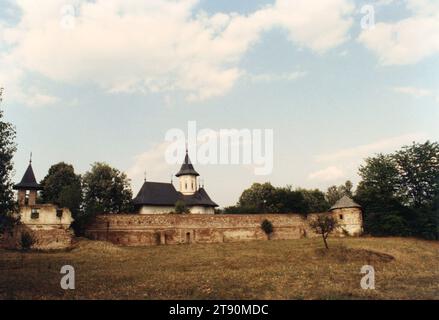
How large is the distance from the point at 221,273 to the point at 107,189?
2935 centimetres

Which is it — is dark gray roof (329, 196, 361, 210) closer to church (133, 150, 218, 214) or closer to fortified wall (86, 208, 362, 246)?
fortified wall (86, 208, 362, 246)

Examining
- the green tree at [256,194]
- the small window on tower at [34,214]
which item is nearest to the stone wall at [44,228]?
the small window on tower at [34,214]

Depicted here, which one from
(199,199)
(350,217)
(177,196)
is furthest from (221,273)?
(199,199)

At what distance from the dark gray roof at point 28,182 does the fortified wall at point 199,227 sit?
6.27m

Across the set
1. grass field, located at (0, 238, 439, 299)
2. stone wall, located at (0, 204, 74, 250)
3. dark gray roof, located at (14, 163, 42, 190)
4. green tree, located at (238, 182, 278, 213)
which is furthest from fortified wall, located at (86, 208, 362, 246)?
green tree, located at (238, 182, 278, 213)

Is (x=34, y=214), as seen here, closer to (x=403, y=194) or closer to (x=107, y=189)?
(x=107, y=189)

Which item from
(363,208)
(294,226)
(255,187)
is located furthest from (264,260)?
(255,187)

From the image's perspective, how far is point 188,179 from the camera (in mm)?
55094

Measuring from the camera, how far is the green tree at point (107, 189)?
43.7 metres

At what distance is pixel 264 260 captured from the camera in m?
22.6
